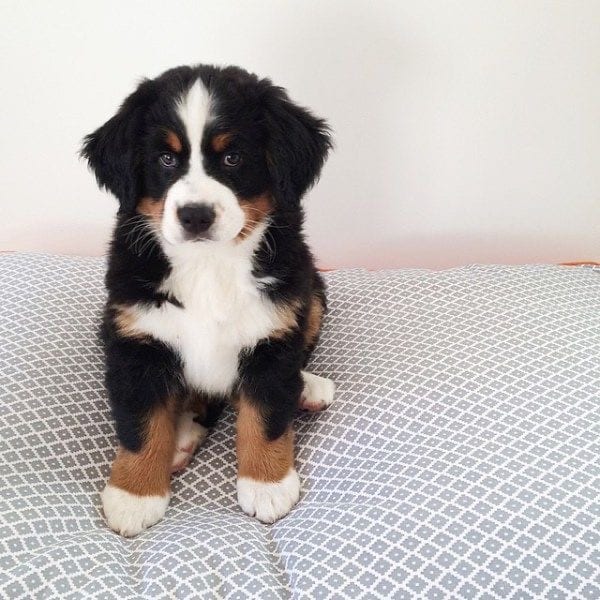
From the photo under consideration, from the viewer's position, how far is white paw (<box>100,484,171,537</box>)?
160 cm

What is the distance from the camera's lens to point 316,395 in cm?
195

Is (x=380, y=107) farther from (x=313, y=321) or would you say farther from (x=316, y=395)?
(x=316, y=395)

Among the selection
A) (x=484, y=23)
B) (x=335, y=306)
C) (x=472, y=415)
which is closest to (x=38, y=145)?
(x=335, y=306)

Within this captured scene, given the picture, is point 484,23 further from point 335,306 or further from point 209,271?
point 209,271

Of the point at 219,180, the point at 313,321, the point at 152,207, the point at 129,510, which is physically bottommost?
the point at 129,510

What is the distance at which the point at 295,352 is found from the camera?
69.0 inches

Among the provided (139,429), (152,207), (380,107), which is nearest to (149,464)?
(139,429)

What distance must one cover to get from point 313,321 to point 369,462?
47 centimetres

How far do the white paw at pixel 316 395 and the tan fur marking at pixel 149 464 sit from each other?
395 mm

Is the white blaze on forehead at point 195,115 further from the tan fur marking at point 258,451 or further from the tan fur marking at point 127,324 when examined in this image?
the tan fur marking at point 258,451

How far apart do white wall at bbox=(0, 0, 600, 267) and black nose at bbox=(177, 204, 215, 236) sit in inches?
49.3

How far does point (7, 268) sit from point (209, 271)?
3.40 ft

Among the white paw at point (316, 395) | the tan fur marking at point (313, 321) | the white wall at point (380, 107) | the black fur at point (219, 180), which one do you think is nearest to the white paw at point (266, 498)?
the black fur at point (219, 180)

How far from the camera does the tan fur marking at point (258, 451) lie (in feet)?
5.63
